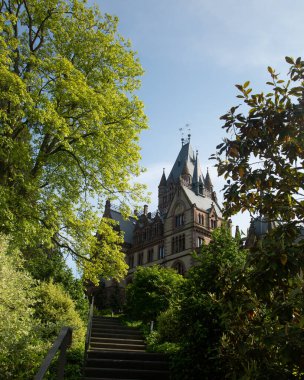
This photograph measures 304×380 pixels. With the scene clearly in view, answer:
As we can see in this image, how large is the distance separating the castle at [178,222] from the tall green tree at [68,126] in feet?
94.5

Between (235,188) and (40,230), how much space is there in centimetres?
874

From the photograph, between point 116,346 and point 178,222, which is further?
point 178,222

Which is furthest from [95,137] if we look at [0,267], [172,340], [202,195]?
[202,195]

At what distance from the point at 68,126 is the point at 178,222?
3516cm

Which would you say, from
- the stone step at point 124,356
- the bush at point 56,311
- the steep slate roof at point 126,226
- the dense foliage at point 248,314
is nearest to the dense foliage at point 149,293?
the bush at point 56,311

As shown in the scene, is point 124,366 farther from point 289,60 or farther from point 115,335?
point 289,60

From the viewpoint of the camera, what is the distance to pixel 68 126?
573 inches

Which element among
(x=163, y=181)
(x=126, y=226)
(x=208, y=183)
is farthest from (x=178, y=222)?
(x=163, y=181)

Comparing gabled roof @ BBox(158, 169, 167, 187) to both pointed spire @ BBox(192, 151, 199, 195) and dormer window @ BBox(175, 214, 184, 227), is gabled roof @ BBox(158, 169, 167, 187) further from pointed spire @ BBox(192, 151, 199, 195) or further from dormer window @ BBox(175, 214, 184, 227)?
dormer window @ BBox(175, 214, 184, 227)

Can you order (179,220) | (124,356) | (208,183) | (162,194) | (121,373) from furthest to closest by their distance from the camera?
(162,194)
(208,183)
(179,220)
(124,356)
(121,373)

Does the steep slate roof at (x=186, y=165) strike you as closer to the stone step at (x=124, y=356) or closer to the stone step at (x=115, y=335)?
the stone step at (x=115, y=335)

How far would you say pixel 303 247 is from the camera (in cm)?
469

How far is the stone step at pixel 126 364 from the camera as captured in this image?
9914 mm

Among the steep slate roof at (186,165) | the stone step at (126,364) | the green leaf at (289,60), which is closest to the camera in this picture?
the green leaf at (289,60)
